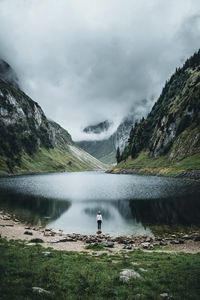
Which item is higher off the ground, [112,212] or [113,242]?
[112,212]

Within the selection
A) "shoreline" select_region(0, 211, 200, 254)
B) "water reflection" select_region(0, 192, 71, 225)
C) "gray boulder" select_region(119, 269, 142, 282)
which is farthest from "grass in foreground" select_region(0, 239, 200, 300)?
"water reflection" select_region(0, 192, 71, 225)

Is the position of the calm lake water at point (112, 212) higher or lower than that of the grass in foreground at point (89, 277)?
higher

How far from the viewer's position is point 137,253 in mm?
40688

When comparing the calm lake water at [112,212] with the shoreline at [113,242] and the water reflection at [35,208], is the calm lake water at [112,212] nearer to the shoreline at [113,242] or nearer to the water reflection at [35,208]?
the water reflection at [35,208]

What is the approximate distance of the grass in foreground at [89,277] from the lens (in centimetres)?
2220

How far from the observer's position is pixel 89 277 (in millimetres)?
26031

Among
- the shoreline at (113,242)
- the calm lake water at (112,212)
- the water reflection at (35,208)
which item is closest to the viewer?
the shoreline at (113,242)

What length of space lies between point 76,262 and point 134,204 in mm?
67293

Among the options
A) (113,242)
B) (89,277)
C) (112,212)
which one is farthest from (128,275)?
(112,212)

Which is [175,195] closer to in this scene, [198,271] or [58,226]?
[58,226]

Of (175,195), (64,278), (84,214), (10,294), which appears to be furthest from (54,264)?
(175,195)

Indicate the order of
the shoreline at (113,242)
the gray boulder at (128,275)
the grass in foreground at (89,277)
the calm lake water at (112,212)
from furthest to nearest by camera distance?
1. the calm lake water at (112,212)
2. the shoreline at (113,242)
3. the gray boulder at (128,275)
4. the grass in foreground at (89,277)

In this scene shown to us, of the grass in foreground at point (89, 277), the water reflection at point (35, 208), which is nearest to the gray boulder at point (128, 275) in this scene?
the grass in foreground at point (89, 277)

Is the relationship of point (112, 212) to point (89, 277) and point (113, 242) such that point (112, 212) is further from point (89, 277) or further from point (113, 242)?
point (89, 277)
